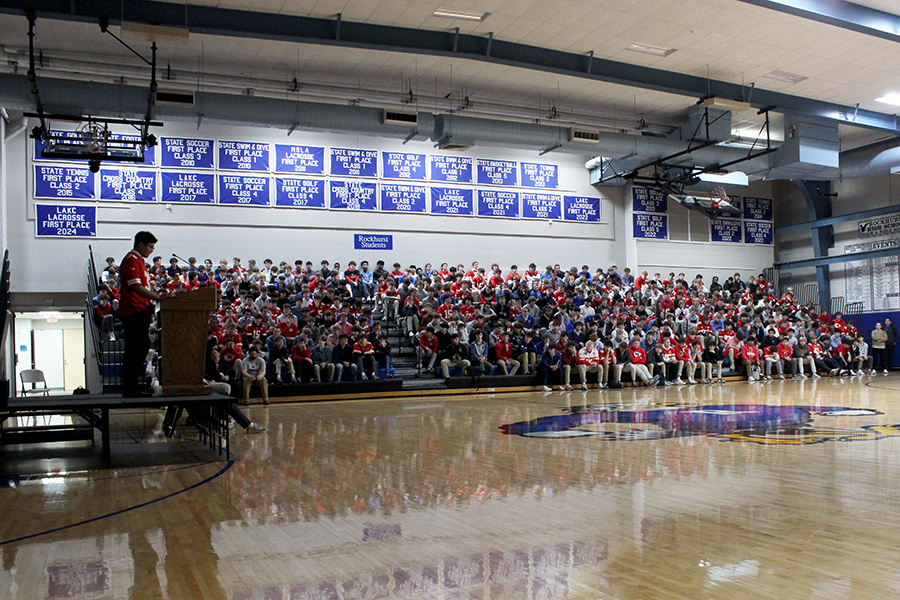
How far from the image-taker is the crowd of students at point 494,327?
47.2 ft

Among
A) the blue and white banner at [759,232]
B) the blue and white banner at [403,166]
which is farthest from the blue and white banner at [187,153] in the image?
the blue and white banner at [759,232]

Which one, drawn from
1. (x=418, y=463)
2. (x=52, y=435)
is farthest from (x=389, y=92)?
(x=418, y=463)

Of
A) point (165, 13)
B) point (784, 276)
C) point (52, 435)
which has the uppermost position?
point (165, 13)

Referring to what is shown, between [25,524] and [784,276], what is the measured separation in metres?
26.1

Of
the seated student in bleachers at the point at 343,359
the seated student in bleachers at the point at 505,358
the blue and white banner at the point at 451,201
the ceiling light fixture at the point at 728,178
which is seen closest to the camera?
the seated student in bleachers at the point at 343,359

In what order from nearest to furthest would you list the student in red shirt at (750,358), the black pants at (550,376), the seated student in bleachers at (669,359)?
the black pants at (550,376), the seated student in bleachers at (669,359), the student in red shirt at (750,358)

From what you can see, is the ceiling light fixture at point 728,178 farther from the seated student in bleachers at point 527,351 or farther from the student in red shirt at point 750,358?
the seated student in bleachers at point 527,351

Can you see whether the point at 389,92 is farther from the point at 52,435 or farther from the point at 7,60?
the point at 52,435

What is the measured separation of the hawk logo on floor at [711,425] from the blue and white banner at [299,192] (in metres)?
11.0

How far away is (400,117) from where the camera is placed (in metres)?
15.1

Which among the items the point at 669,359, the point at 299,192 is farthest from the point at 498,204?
the point at 669,359

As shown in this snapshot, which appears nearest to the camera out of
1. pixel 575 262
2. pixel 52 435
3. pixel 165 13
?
pixel 52 435

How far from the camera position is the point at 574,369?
15.6m

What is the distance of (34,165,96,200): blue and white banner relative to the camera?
16.8 m
